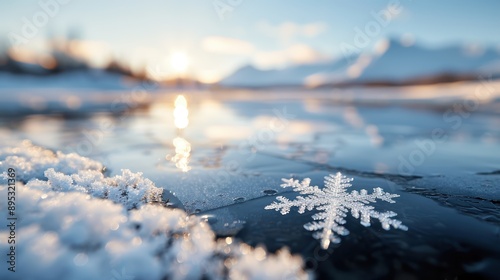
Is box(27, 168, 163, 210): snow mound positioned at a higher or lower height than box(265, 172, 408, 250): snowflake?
lower

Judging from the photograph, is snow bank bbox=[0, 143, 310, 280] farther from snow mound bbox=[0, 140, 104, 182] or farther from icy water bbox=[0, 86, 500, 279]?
snow mound bbox=[0, 140, 104, 182]

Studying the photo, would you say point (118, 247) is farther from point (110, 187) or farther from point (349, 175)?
point (349, 175)

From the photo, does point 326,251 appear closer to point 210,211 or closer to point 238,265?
point 238,265

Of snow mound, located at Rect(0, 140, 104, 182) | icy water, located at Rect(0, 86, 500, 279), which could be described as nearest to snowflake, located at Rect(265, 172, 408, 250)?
icy water, located at Rect(0, 86, 500, 279)

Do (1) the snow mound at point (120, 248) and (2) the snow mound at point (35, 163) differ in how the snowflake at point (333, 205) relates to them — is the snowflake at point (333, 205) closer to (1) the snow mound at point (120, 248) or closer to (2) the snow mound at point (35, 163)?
(1) the snow mound at point (120, 248)

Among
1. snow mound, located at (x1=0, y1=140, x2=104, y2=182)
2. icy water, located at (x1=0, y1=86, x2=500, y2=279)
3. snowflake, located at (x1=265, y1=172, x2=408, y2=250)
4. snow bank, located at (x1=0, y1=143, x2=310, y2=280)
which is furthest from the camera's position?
snow mound, located at (x1=0, y1=140, x2=104, y2=182)
